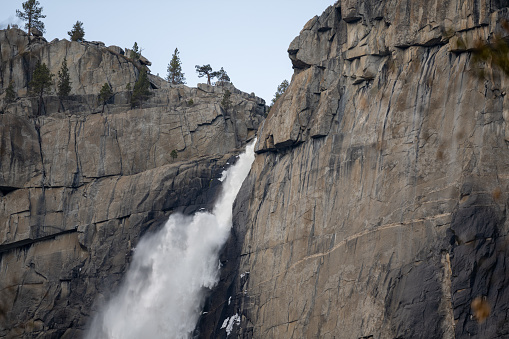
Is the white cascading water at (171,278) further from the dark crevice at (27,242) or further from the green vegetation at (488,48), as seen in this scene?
the green vegetation at (488,48)

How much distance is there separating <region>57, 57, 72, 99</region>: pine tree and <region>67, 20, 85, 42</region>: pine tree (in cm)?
768

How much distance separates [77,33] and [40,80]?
1235 centimetres

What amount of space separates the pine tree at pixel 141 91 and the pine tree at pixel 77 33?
13730 mm

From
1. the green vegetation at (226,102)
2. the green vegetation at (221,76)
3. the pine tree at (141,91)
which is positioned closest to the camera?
the pine tree at (141,91)

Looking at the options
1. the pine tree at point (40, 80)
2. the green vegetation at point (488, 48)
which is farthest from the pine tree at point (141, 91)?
the green vegetation at point (488, 48)

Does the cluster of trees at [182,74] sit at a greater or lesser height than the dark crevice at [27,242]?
greater

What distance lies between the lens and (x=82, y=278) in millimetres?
73688

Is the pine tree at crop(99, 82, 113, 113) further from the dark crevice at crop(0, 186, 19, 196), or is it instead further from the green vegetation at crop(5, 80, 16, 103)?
the dark crevice at crop(0, 186, 19, 196)

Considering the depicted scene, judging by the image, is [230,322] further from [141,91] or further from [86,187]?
[141,91]

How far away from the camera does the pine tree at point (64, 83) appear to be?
8619 centimetres

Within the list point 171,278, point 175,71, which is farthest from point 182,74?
point 171,278

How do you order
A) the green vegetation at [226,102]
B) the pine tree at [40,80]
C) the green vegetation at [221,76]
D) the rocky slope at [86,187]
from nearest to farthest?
the rocky slope at [86,187], the green vegetation at [226,102], the pine tree at [40,80], the green vegetation at [221,76]

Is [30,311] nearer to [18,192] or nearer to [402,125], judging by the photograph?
[18,192]

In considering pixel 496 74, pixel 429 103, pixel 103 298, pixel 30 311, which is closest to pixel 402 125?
pixel 429 103
